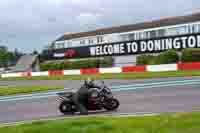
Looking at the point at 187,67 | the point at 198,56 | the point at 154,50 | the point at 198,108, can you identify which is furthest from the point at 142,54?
the point at 198,108

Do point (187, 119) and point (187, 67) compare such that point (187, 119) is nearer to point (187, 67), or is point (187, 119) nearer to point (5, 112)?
point (5, 112)

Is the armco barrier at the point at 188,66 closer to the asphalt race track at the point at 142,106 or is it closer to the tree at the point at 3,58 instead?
the asphalt race track at the point at 142,106

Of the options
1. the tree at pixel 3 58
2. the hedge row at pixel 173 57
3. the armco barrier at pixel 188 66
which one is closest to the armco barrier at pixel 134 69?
the hedge row at pixel 173 57

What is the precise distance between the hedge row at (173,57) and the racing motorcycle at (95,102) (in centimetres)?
2641

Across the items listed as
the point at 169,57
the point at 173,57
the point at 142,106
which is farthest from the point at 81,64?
the point at 142,106

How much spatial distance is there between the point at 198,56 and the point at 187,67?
4.58 meters

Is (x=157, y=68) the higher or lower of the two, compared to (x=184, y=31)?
lower

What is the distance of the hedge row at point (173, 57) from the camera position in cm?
3888

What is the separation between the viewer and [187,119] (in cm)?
898

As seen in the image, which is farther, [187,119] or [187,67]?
[187,67]

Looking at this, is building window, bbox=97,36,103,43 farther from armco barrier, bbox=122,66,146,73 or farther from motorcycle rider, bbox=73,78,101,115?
motorcycle rider, bbox=73,78,101,115

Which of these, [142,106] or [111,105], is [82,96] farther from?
[142,106]

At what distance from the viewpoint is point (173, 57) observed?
41.1 metres

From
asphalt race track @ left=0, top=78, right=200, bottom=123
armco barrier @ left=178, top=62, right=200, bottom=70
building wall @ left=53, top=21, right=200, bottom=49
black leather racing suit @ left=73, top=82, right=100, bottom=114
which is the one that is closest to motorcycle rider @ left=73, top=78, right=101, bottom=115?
black leather racing suit @ left=73, top=82, right=100, bottom=114
